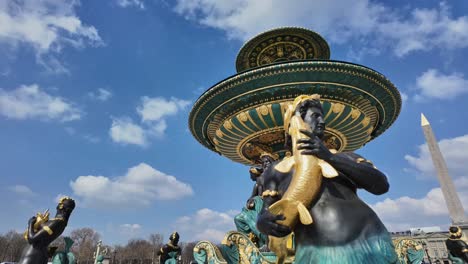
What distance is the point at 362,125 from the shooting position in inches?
347

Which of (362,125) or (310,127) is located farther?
(362,125)

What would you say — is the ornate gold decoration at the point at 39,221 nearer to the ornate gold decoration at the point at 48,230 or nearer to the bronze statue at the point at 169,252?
the ornate gold decoration at the point at 48,230

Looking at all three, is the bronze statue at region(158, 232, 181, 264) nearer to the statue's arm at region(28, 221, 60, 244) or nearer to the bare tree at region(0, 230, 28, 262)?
the statue's arm at region(28, 221, 60, 244)

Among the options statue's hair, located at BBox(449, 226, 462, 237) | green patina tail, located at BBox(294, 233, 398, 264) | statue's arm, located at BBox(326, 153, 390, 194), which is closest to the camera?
green patina tail, located at BBox(294, 233, 398, 264)

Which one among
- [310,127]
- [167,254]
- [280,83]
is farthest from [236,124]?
[310,127]

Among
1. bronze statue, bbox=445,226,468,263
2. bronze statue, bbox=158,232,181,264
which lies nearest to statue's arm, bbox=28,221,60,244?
bronze statue, bbox=158,232,181,264

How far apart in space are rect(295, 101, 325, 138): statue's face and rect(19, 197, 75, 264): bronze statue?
437 cm

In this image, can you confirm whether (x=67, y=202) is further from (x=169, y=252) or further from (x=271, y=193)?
(x=271, y=193)

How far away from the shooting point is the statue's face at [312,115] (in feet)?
8.41

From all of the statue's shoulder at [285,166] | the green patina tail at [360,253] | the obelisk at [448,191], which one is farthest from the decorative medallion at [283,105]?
the obelisk at [448,191]

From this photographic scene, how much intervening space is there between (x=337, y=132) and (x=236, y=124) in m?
2.98

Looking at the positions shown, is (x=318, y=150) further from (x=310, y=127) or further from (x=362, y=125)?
(x=362, y=125)

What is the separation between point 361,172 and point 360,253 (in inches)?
23.6

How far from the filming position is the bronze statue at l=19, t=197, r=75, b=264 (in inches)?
182
